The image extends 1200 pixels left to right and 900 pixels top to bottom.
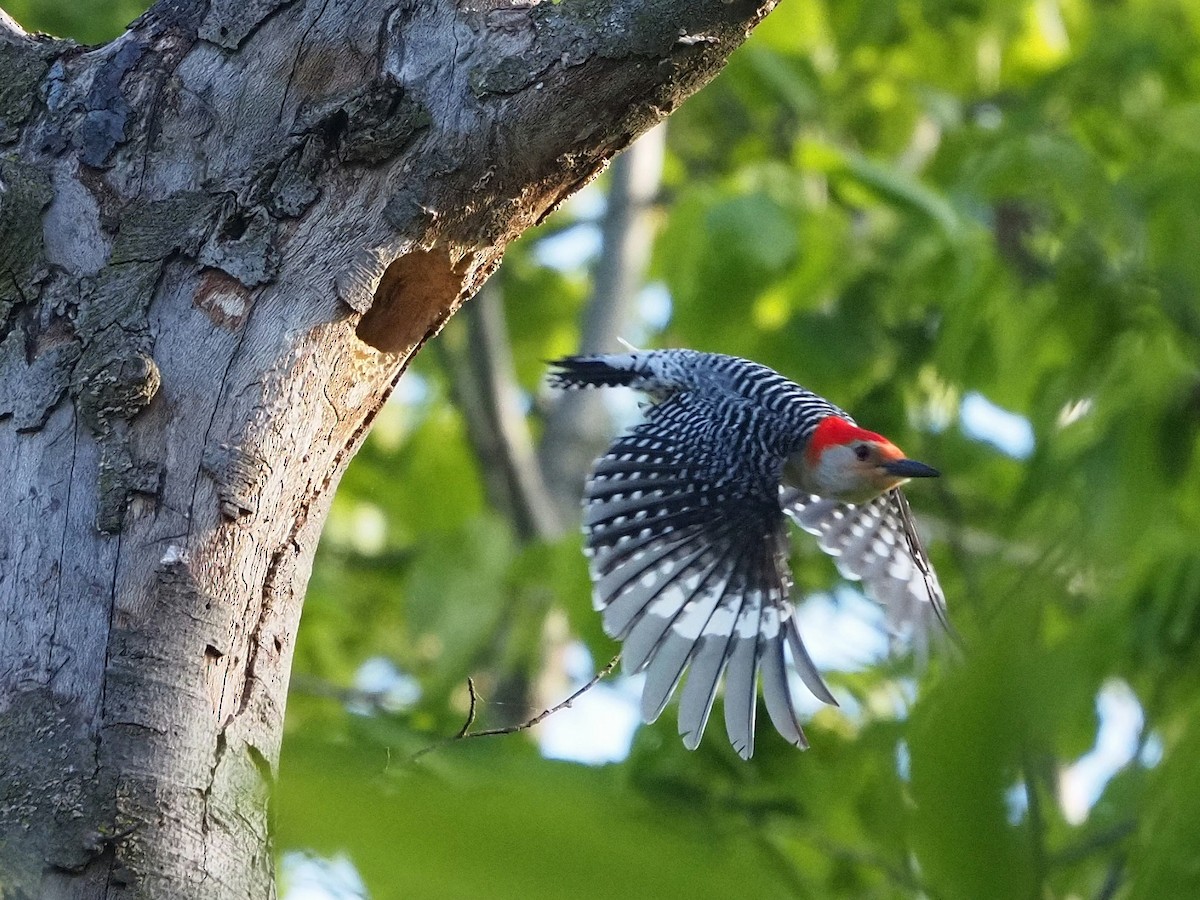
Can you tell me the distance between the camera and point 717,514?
382cm

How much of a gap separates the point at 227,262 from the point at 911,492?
405cm

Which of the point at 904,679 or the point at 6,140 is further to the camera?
the point at 6,140

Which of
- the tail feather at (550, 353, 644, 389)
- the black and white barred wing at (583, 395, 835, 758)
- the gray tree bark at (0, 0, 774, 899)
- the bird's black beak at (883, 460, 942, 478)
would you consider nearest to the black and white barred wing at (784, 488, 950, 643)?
the black and white barred wing at (583, 395, 835, 758)

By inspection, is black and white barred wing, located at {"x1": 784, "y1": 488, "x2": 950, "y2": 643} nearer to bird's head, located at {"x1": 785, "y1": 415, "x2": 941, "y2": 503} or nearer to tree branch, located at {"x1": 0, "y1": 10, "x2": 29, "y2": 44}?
bird's head, located at {"x1": 785, "y1": 415, "x2": 941, "y2": 503}

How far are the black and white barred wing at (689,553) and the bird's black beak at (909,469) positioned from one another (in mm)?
482

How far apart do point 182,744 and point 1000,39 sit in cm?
514

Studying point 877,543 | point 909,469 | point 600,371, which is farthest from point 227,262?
point 877,543

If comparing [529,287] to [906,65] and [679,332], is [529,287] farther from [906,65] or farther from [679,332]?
[679,332]

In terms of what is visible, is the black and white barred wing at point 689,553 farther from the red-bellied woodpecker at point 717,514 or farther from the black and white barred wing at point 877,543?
the black and white barred wing at point 877,543

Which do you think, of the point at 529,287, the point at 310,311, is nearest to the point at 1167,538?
the point at 310,311

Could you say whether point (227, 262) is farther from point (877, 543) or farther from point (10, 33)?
point (877, 543)

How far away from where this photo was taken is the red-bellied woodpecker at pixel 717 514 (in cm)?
345

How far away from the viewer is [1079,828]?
3133 mm

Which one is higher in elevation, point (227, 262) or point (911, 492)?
point (911, 492)
